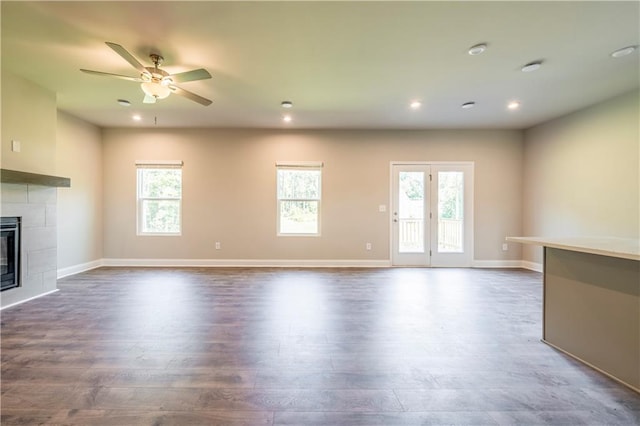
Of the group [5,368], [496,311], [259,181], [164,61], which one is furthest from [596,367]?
[259,181]

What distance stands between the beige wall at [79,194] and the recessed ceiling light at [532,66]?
6609 millimetres

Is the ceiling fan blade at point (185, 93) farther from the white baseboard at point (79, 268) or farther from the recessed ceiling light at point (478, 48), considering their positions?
the white baseboard at point (79, 268)

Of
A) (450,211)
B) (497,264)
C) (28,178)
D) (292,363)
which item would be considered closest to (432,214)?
(450,211)

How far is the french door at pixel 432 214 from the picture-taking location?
5.45 meters

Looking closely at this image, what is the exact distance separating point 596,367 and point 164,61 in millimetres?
4600

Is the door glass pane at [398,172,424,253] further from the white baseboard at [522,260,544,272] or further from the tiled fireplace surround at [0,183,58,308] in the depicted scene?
the tiled fireplace surround at [0,183,58,308]

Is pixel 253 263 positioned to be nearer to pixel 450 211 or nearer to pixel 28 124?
pixel 28 124

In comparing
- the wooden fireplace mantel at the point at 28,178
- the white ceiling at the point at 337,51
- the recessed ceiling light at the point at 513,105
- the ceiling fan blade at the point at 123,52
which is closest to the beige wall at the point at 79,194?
the white ceiling at the point at 337,51

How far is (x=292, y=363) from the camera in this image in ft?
6.67

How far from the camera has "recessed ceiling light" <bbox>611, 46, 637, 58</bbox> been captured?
2562 mm

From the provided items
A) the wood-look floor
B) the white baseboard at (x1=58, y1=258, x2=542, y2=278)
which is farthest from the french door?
the wood-look floor

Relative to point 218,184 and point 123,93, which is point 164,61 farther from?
point 218,184

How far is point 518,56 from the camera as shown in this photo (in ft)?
9.00

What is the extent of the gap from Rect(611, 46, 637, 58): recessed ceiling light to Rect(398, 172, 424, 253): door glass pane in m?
3.01
